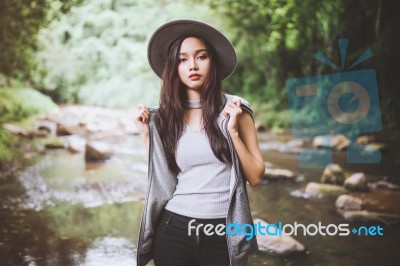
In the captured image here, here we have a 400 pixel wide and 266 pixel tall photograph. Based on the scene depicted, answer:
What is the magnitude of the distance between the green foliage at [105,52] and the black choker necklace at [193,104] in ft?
28.8

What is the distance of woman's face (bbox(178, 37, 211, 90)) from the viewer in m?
1.32

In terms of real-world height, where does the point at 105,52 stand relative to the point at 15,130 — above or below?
above

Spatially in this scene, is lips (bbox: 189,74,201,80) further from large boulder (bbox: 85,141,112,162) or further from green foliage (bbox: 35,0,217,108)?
green foliage (bbox: 35,0,217,108)

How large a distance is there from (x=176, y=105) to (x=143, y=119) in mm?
131

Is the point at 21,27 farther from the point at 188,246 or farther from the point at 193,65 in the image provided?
the point at 188,246

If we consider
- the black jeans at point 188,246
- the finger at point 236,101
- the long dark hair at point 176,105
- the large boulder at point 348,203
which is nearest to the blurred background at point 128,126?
the large boulder at point 348,203

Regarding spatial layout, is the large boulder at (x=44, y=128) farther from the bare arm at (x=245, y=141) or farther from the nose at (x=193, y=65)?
the bare arm at (x=245, y=141)

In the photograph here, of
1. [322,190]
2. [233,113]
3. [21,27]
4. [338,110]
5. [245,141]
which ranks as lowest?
[322,190]

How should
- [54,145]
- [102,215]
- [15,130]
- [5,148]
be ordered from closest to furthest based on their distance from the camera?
[102,215], [5,148], [54,145], [15,130]

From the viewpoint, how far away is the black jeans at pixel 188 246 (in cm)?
124

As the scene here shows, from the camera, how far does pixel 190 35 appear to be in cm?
135

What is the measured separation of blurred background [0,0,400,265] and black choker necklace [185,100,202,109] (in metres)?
2.12

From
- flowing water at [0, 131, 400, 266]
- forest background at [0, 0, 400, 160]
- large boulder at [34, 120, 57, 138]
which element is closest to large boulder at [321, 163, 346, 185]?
flowing water at [0, 131, 400, 266]

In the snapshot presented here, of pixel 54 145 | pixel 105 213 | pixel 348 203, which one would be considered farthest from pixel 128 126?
pixel 348 203
